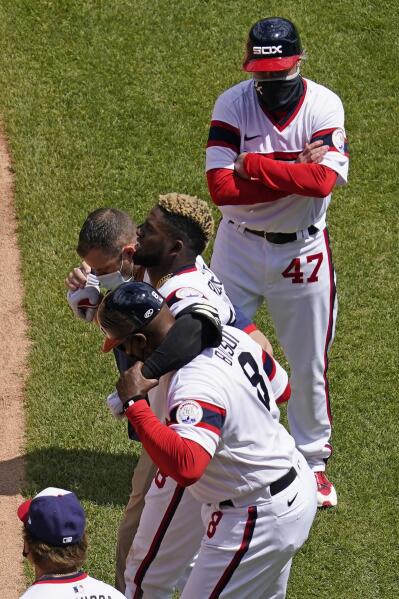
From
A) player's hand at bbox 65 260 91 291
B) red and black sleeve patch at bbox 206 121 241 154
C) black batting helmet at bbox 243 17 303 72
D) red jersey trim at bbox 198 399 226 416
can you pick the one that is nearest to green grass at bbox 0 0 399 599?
player's hand at bbox 65 260 91 291

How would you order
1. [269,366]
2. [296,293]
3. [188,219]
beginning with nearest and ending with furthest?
[269,366] → [188,219] → [296,293]

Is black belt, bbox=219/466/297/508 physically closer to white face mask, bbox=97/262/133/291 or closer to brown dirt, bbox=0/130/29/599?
white face mask, bbox=97/262/133/291

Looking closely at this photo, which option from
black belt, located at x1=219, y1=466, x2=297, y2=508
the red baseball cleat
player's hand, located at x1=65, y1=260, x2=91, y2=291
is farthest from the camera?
the red baseball cleat

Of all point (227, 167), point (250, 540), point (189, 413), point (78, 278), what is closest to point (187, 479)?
point (189, 413)

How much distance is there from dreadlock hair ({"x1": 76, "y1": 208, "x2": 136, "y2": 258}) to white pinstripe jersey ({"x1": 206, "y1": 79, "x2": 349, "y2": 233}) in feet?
3.17

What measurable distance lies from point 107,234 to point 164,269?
1.37 ft

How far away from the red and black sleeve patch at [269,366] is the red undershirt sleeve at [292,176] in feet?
4.22

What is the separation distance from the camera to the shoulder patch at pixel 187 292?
200 inches

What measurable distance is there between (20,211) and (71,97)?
4.21 ft

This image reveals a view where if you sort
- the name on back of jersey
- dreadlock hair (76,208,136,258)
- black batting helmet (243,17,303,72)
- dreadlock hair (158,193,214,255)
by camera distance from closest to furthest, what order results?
the name on back of jersey → dreadlock hair (158,193,214,255) → dreadlock hair (76,208,136,258) → black batting helmet (243,17,303,72)

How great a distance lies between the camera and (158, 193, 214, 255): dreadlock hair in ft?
17.4

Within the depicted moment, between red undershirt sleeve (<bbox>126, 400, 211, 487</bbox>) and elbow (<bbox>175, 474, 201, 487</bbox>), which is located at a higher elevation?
red undershirt sleeve (<bbox>126, 400, 211, 487</bbox>)

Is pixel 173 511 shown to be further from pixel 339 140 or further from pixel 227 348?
pixel 339 140

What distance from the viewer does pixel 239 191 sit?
6301 mm
